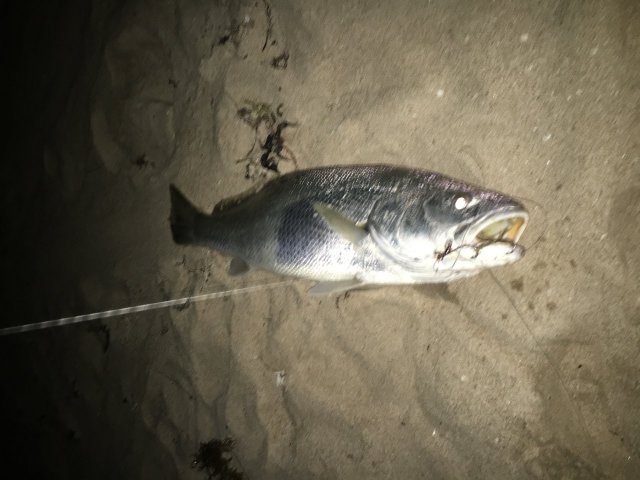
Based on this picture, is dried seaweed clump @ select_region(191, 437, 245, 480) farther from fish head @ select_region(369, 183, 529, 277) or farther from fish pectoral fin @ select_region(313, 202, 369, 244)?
fish head @ select_region(369, 183, 529, 277)

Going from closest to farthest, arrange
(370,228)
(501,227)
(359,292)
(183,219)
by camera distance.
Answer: (501,227) < (370,228) < (359,292) < (183,219)

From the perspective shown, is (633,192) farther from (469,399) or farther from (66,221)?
(66,221)

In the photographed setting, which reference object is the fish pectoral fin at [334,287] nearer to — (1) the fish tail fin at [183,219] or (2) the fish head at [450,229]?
(2) the fish head at [450,229]

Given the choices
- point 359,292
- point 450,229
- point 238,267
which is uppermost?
point 450,229

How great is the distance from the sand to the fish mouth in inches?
16.4

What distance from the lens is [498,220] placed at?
2062mm

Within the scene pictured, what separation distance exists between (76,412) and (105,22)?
4637 millimetres

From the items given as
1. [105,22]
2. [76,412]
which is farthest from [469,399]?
[105,22]

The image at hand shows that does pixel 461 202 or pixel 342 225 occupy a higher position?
pixel 461 202

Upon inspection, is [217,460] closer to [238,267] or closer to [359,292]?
[238,267]

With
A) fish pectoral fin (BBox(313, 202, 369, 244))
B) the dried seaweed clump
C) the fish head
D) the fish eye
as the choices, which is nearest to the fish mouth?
the fish head

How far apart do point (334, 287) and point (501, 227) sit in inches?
44.8

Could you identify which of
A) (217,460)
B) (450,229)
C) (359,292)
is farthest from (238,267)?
(217,460)

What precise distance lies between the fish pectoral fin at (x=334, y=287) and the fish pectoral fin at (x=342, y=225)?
29cm
